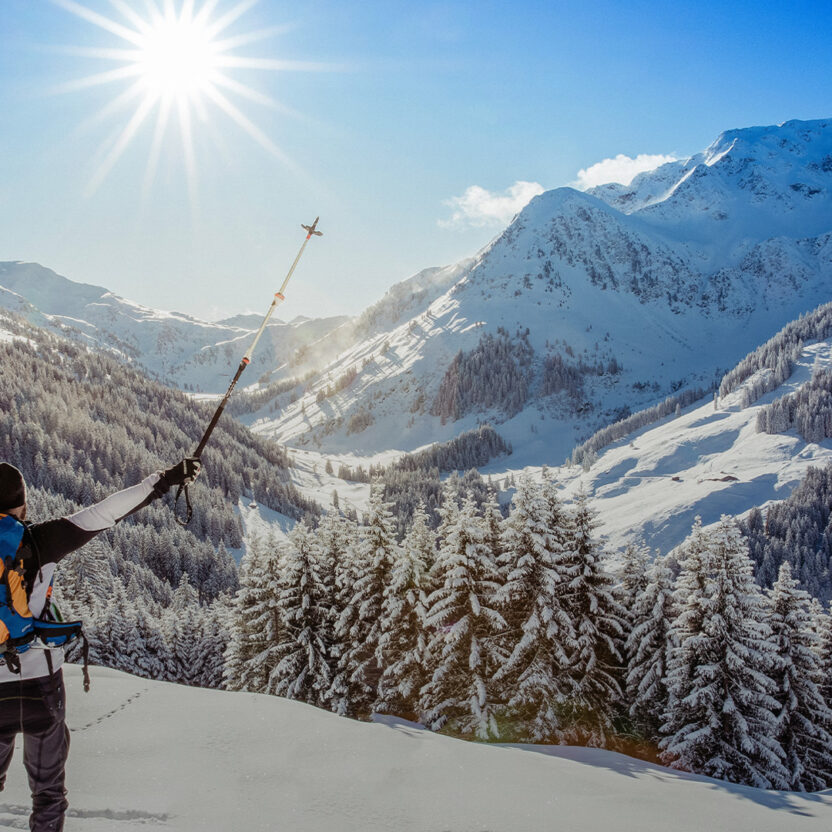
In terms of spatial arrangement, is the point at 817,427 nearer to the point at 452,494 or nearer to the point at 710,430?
the point at 710,430

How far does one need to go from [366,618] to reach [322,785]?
58.6 ft

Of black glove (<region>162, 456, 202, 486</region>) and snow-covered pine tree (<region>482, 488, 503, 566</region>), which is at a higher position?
black glove (<region>162, 456, 202, 486</region>)

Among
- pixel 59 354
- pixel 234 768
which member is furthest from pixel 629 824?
pixel 59 354

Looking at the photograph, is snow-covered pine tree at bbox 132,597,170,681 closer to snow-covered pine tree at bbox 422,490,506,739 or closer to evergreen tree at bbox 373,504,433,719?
evergreen tree at bbox 373,504,433,719

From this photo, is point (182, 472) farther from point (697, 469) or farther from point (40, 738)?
point (697, 469)

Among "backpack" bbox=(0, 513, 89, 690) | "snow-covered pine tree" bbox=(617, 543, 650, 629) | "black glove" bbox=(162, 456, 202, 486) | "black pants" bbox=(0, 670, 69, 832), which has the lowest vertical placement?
"snow-covered pine tree" bbox=(617, 543, 650, 629)

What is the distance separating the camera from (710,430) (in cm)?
15375

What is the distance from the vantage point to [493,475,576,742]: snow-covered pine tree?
19766 mm

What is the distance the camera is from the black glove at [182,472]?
6.19 meters

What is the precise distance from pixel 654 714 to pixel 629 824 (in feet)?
61.9

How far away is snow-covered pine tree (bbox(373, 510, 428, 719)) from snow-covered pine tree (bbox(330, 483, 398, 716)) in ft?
2.67

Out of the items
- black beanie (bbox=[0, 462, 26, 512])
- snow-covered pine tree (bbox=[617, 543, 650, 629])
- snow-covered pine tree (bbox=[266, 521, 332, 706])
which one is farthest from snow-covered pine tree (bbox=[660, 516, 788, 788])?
black beanie (bbox=[0, 462, 26, 512])

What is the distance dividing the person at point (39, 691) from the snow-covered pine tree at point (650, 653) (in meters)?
21.4

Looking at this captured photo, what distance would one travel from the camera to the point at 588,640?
20.8 metres
